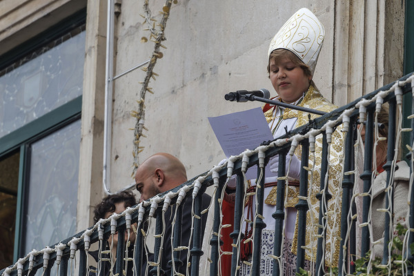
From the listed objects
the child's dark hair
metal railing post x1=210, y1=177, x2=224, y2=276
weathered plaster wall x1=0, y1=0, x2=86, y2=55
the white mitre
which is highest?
weathered plaster wall x1=0, y1=0, x2=86, y2=55

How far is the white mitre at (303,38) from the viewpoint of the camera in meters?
6.07

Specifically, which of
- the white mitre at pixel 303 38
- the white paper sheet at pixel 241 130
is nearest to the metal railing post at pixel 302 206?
the white paper sheet at pixel 241 130

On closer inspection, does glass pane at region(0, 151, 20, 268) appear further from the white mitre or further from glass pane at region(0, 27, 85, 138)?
the white mitre

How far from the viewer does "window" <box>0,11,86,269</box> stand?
33.6 feet

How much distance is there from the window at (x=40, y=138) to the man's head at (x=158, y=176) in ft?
10.5

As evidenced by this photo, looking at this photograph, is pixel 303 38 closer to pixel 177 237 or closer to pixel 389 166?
pixel 177 237

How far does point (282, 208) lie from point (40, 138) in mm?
5895

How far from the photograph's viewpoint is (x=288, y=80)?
234 inches

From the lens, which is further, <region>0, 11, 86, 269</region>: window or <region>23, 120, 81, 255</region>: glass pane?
<region>0, 11, 86, 269</region>: window

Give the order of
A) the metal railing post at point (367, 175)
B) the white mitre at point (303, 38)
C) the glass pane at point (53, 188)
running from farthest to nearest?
1. the glass pane at point (53, 188)
2. the white mitre at point (303, 38)
3. the metal railing post at point (367, 175)

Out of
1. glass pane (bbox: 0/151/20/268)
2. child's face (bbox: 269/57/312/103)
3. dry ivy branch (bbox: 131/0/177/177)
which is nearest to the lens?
child's face (bbox: 269/57/312/103)

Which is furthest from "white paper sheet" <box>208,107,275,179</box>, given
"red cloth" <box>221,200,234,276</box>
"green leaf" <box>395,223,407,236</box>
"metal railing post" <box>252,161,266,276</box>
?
"green leaf" <box>395,223,407,236</box>

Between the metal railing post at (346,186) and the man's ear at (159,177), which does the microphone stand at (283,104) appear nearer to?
the metal railing post at (346,186)

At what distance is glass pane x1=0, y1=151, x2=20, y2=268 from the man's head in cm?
457
